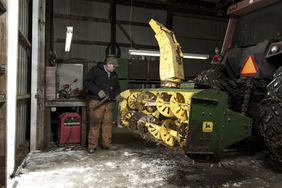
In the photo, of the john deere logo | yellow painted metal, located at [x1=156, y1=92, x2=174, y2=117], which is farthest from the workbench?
the john deere logo

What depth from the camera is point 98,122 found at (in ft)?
14.3

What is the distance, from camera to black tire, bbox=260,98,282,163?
7.68 ft

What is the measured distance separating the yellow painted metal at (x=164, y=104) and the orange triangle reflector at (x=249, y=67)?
1.20 m

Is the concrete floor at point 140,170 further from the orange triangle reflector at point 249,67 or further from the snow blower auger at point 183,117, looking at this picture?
the orange triangle reflector at point 249,67

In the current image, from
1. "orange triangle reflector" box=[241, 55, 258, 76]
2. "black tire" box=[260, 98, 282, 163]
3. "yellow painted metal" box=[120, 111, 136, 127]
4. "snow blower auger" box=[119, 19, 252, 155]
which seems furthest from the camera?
"yellow painted metal" box=[120, 111, 136, 127]

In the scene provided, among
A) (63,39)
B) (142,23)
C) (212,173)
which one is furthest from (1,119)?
(142,23)

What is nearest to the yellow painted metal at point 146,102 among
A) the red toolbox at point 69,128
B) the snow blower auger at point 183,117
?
the snow blower auger at point 183,117

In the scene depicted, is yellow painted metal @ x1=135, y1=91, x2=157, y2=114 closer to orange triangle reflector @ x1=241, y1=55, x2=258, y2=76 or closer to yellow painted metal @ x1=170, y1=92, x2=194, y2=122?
yellow painted metal @ x1=170, y1=92, x2=194, y2=122

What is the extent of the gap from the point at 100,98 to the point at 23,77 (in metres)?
1.20

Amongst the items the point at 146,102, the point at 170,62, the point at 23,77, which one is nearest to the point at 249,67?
the point at 170,62

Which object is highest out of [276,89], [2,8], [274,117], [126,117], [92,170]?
[2,8]

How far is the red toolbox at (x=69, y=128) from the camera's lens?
452 centimetres

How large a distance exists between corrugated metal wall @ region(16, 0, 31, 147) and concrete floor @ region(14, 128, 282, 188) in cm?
48

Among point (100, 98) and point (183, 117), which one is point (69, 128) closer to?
point (100, 98)
